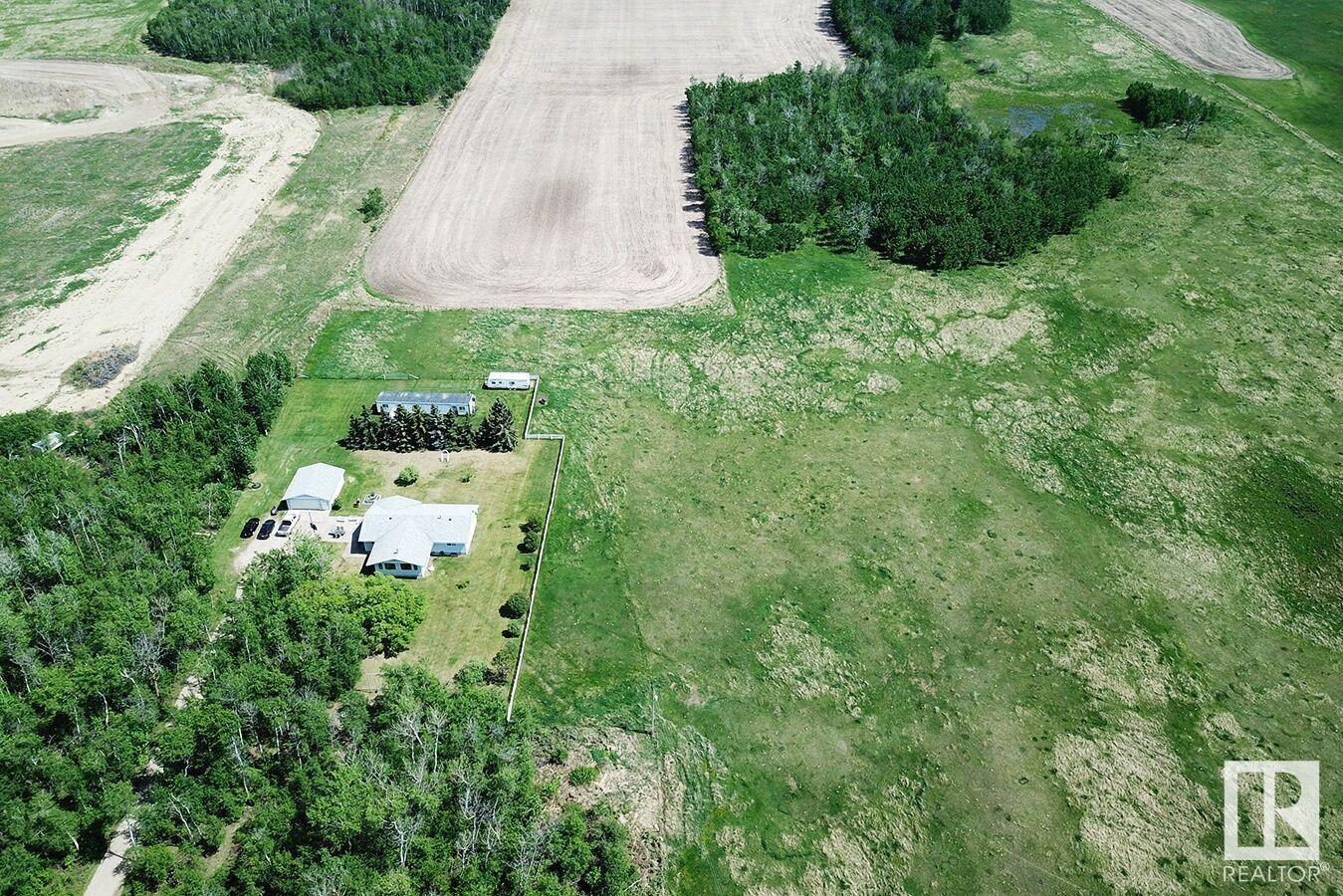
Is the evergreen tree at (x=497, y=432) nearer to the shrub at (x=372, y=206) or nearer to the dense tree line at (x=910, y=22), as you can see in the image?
the shrub at (x=372, y=206)

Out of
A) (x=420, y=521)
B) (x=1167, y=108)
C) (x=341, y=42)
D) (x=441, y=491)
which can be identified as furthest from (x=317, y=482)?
(x=1167, y=108)

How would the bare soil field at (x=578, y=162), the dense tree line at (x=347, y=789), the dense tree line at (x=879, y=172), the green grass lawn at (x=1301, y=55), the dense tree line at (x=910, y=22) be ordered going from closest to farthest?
the dense tree line at (x=347, y=789), the bare soil field at (x=578, y=162), the dense tree line at (x=879, y=172), the green grass lawn at (x=1301, y=55), the dense tree line at (x=910, y=22)

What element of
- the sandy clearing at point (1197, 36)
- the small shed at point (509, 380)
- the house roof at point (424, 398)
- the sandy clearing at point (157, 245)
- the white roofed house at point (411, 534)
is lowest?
the white roofed house at point (411, 534)

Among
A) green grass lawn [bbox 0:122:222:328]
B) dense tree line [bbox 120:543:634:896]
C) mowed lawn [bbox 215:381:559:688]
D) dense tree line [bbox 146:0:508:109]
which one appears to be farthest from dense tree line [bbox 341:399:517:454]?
dense tree line [bbox 146:0:508:109]

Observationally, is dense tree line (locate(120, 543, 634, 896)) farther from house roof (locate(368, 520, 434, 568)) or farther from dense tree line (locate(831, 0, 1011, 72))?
dense tree line (locate(831, 0, 1011, 72))

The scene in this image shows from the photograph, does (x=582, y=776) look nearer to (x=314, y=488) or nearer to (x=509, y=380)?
(x=314, y=488)

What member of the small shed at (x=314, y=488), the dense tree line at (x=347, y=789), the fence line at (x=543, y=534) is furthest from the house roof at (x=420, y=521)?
the dense tree line at (x=347, y=789)
